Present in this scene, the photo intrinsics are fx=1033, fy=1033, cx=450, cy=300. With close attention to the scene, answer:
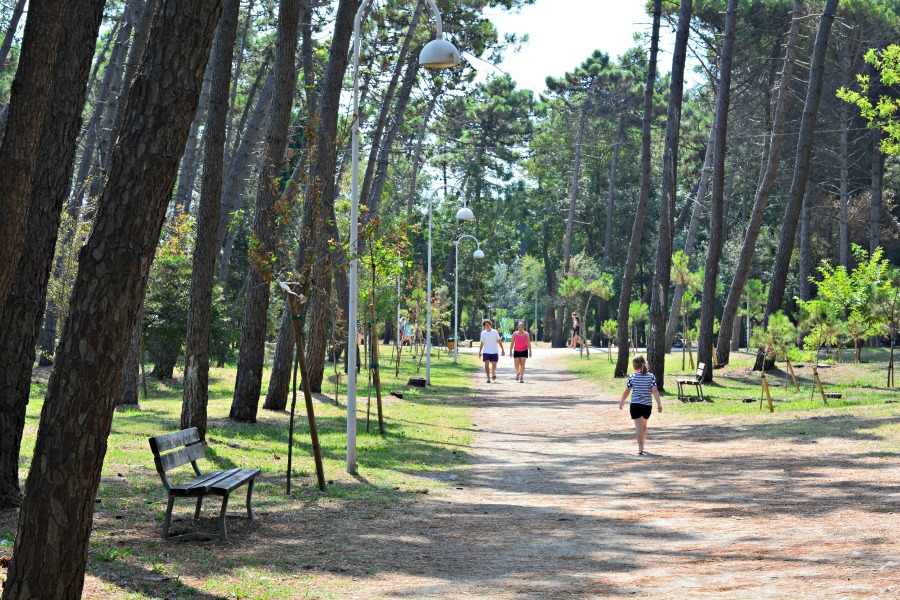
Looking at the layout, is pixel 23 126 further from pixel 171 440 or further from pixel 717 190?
pixel 717 190

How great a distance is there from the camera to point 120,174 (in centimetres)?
549

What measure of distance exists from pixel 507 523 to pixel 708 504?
2300mm

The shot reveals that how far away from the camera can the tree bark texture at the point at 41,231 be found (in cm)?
829

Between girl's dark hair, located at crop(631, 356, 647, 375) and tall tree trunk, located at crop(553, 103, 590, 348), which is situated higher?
tall tree trunk, located at crop(553, 103, 590, 348)

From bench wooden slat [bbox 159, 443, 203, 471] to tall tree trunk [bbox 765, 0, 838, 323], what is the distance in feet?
72.0

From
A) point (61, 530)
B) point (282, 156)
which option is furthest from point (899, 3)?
point (61, 530)

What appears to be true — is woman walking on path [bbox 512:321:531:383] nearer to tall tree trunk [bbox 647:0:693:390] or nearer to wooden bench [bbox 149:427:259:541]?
tall tree trunk [bbox 647:0:693:390]

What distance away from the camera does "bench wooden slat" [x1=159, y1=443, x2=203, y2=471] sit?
8368 millimetres

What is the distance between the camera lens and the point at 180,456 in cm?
897

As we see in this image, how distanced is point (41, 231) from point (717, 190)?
2417 centimetres

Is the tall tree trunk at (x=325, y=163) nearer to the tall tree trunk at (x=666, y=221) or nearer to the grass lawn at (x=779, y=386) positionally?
the grass lawn at (x=779, y=386)

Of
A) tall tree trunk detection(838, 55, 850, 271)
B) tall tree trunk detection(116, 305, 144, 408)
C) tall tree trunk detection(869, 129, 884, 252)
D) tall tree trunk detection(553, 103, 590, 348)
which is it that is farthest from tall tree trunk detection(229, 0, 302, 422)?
tall tree trunk detection(553, 103, 590, 348)

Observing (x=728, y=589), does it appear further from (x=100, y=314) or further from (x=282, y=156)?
(x=282, y=156)

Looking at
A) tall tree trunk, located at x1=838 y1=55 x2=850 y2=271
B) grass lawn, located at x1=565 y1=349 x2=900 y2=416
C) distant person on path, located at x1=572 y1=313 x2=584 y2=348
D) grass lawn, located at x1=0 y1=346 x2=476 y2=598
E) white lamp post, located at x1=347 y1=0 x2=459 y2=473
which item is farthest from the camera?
distant person on path, located at x1=572 y1=313 x2=584 y2=348
